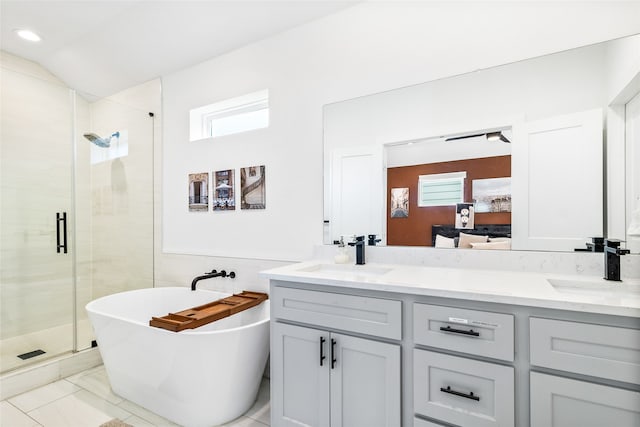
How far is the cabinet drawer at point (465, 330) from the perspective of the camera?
1153mm

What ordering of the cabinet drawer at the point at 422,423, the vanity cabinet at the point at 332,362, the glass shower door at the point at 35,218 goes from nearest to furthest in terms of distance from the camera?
1. the cabinet drawer at the point at 422,423
2. the vanity cabinet at the point at 332,362
3. the glass shower door at the point at 35,218

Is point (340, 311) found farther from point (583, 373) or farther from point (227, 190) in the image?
point (227, 190)

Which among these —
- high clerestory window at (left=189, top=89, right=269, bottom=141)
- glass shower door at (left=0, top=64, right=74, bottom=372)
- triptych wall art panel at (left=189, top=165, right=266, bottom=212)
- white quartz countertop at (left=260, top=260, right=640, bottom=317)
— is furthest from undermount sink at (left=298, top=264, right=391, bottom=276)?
glass shower door at (left=0, top=64, right=74, bottom=372)

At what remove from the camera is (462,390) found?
1.22 meters

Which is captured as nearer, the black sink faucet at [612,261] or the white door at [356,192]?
the black sink faucet at [612,261]

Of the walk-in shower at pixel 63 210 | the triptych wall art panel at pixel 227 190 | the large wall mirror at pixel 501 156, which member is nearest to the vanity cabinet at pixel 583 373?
the large wall mirror at pixel 501 156

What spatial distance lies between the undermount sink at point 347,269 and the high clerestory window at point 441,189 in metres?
0.46

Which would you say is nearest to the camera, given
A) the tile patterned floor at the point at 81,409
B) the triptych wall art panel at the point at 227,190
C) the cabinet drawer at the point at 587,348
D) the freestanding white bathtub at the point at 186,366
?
the cabinet drawer at the point at 587,348

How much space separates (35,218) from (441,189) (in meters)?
3.22

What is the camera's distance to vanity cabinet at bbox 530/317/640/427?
99cm

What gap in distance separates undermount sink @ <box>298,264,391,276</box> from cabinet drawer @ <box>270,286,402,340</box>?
0.22m

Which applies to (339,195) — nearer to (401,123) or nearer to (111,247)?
(401,123)

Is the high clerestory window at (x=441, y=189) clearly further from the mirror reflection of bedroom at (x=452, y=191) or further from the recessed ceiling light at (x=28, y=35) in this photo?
the recessed ceiling light at (x=28, y=35)

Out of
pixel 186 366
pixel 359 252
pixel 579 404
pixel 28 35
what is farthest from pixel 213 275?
pixel 28 35
